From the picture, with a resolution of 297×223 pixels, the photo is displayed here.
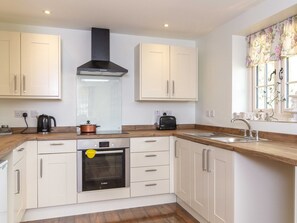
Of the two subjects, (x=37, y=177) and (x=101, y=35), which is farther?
(x=101, y=35)

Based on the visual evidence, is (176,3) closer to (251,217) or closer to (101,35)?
(101,35)

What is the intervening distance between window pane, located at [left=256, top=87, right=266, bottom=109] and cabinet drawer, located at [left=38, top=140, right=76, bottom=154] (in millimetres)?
2215

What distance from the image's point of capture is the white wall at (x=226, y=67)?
2371 millimetres

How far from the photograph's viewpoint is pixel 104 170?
2836 millimetres

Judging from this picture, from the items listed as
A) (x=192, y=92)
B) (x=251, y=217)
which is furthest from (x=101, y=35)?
(x=251, y=217)

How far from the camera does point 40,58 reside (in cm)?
290

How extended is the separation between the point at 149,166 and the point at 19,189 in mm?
1440

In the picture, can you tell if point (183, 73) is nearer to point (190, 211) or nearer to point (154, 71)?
point (154, 71)

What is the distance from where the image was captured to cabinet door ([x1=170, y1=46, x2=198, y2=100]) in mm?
3395

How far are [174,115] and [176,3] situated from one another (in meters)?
1.75

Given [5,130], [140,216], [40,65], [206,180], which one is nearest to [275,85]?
[206,180]

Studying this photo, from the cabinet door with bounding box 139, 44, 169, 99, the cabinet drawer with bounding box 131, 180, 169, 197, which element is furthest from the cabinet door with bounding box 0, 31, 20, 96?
the cabinet drawer with bounding box 131, 180, 169, 197

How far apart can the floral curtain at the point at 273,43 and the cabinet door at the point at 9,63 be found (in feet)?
9.11

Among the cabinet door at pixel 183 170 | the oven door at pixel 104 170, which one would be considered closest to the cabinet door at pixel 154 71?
the cabinet door at pixel 183 170
